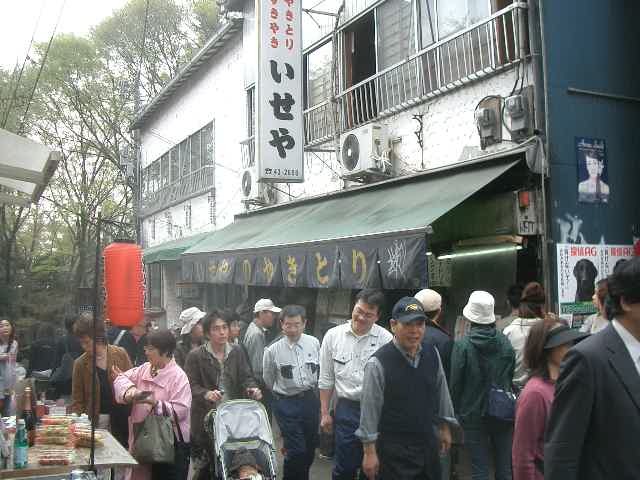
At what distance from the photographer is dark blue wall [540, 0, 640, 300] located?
7738 millimetres

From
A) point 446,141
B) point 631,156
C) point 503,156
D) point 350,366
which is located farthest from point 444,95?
point 350,366

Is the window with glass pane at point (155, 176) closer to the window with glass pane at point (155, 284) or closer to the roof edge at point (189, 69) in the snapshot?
the roof edge at point (189, 69)

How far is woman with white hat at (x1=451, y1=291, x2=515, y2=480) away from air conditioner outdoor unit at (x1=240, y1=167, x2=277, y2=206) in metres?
8.65

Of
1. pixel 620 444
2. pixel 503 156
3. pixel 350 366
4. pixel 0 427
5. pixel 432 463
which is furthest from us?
pixel 503 156

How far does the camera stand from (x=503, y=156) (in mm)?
7855

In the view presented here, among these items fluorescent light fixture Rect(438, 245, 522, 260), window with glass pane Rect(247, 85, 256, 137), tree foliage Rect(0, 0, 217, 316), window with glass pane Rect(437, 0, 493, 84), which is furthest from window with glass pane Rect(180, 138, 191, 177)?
fluorescent light fixture Rect(438, 245, 522, 260)

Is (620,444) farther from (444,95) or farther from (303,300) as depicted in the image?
(303,300)

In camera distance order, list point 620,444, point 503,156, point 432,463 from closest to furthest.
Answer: point 620,444, point 432,463, point 503,156

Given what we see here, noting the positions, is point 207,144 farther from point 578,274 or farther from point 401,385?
point 401,385

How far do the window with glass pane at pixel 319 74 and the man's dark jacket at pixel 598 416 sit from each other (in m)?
10.1

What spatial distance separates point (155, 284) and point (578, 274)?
1745cm

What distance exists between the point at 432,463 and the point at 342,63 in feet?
27.3

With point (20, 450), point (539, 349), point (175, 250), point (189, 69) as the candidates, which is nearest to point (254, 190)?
point (175, 250)

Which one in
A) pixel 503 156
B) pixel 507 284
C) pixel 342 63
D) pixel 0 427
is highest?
pixel 342 63
